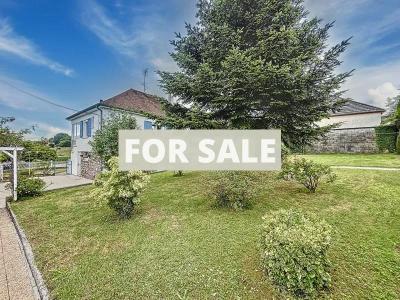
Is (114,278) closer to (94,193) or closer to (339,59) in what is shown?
(94,193)

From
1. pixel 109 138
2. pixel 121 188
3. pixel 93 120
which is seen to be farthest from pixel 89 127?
pixel 121 188

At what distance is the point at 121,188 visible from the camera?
6.15m

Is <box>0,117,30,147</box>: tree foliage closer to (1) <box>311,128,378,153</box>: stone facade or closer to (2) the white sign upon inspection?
(2) the white sign

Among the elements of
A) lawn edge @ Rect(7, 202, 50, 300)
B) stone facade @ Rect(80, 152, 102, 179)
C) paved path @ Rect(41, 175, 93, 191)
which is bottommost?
lawn edge @ Rect(7, 202, 50, 300)

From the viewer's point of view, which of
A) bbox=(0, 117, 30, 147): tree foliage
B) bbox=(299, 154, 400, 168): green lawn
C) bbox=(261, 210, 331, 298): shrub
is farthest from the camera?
bbox=(0, 117, 30, 147): tree foliage

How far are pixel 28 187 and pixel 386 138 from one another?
75.4ft

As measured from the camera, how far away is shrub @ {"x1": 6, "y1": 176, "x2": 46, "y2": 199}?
11.0 m

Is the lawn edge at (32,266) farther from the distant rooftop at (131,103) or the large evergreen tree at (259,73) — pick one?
the distant rooftop at (131,103)

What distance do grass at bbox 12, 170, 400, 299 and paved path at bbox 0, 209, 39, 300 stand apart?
0.28 m

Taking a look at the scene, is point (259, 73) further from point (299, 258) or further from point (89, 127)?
point (89, 127)

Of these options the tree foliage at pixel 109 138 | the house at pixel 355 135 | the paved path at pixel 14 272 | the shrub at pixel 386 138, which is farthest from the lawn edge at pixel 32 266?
the shrub at pixel 386 138

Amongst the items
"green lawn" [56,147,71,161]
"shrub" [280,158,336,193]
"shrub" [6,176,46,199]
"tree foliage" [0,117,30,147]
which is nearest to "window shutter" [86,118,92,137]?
"tree foliage" [0,117,30,147]

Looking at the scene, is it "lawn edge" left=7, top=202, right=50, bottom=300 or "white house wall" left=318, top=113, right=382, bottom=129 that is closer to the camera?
"lawn edge" left=7, top=202, right=50, bottom=300

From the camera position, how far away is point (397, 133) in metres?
16.4
